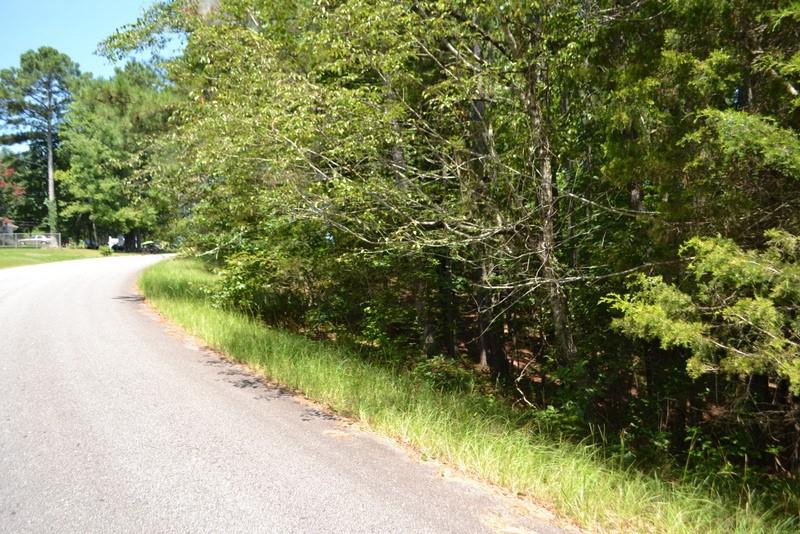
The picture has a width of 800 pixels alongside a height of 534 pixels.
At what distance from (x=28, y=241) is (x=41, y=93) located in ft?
71.4

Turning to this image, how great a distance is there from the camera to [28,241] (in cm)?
4281

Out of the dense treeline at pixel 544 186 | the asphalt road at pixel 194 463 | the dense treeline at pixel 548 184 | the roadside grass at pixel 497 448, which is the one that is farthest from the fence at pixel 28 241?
the roadside grass at pixel 497 448

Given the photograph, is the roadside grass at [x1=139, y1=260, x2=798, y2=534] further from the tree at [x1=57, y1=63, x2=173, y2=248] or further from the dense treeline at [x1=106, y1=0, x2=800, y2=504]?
the tree at [x1=57, y1=63, x2=173, y2=248]

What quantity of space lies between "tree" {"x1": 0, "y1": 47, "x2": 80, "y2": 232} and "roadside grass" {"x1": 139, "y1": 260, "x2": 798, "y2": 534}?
52.9 metres

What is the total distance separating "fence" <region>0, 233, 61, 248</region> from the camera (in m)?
41.5

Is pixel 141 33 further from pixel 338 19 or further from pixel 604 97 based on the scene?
pixel 604 97

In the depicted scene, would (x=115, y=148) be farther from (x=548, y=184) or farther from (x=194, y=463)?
(x=194, y=463)

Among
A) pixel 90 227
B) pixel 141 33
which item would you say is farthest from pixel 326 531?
pixel 90 227

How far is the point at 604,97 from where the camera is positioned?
21.2ft

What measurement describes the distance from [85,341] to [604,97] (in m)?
8.45

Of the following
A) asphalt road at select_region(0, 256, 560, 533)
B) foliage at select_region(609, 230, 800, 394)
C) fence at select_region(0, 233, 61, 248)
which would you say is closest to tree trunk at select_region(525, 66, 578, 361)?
foliage at select_region(609, 230, 800, 394)

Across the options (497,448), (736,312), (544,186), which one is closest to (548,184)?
→ (544,186)

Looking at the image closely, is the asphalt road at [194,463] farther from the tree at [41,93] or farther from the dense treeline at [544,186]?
the tree at [41,93]

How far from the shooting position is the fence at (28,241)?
136ft
